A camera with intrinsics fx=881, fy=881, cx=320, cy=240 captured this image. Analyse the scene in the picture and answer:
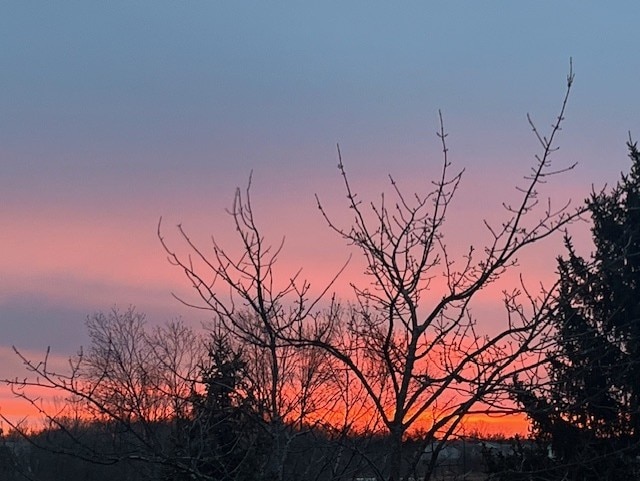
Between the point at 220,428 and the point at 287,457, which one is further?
the point at 220,428

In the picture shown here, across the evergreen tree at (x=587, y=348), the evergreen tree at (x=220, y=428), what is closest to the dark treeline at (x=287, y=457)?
the evergreen tree at (x=220, y=428)

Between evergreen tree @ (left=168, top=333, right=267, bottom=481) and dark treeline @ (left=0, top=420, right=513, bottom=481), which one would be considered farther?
evergreen tree @ (left=168, top=333, right=267, bottom=481)

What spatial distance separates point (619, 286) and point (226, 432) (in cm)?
786

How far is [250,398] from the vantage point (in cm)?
561

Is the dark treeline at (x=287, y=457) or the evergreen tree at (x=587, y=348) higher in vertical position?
the evergreen tree at (x=587, y=348)

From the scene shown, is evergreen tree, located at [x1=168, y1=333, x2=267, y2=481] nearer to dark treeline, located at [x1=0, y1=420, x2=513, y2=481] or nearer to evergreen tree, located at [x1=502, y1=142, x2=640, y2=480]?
dark treeline, located at [x1=0, y1=420, x2=513, y2=481]

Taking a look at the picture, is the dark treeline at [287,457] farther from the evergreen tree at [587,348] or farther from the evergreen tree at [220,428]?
the evergreen tree at [587,348]

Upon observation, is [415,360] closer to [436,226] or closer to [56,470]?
[436,226]

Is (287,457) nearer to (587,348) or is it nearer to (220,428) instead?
(220,428)

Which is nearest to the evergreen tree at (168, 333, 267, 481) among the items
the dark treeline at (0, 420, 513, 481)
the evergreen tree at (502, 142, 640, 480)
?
the dark treeline at (0, 420, 513, 481)

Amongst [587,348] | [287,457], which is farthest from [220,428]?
[587,348]

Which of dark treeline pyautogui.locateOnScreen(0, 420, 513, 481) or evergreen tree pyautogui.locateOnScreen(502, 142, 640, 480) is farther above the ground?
evergreen tree pyautogui.locateOnScreen(502, 142, 640, 480)

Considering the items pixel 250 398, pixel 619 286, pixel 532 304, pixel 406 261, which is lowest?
pixel 250 398

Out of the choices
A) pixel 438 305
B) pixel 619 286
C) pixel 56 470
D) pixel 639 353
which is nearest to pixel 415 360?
pixel 438 305
